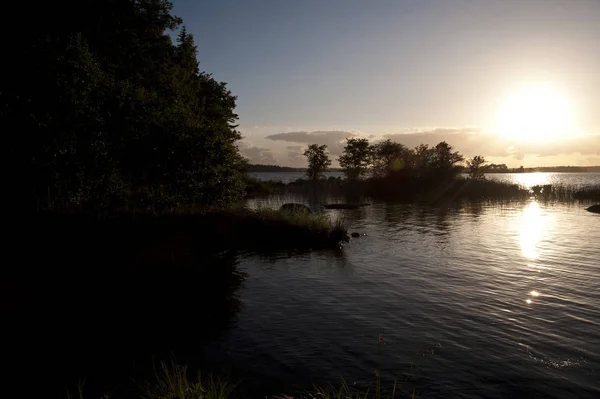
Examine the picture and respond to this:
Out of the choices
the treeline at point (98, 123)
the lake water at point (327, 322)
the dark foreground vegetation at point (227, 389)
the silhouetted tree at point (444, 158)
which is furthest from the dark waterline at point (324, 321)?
the silhouetted tree at point (444, 158)

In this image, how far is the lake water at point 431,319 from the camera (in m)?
9.74

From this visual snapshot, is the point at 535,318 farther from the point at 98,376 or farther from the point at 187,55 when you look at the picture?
the point at 187,55

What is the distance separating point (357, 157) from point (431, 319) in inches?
3480

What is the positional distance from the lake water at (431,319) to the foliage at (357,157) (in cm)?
7430

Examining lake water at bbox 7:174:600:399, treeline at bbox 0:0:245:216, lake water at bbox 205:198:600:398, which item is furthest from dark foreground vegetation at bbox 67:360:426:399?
treeline at bbox 0:0:245:216

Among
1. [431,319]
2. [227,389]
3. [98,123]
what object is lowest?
[431,319]

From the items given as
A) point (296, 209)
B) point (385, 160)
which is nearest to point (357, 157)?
point (385, 160)

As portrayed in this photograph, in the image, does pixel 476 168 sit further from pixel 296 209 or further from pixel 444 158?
pixel 296 209

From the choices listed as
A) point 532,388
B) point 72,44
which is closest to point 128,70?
point 72,44

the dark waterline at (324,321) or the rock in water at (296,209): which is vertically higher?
the rock in water at (296,209)

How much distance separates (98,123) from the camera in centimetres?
2294

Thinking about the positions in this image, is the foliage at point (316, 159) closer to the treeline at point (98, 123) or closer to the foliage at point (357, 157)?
the foliage at point (357, 157)

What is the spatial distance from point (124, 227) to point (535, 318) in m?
22.2

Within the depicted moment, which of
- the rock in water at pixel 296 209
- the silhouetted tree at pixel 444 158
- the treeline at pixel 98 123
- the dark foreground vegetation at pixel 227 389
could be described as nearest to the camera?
the dark foreground vegetation at pixel 227 389
